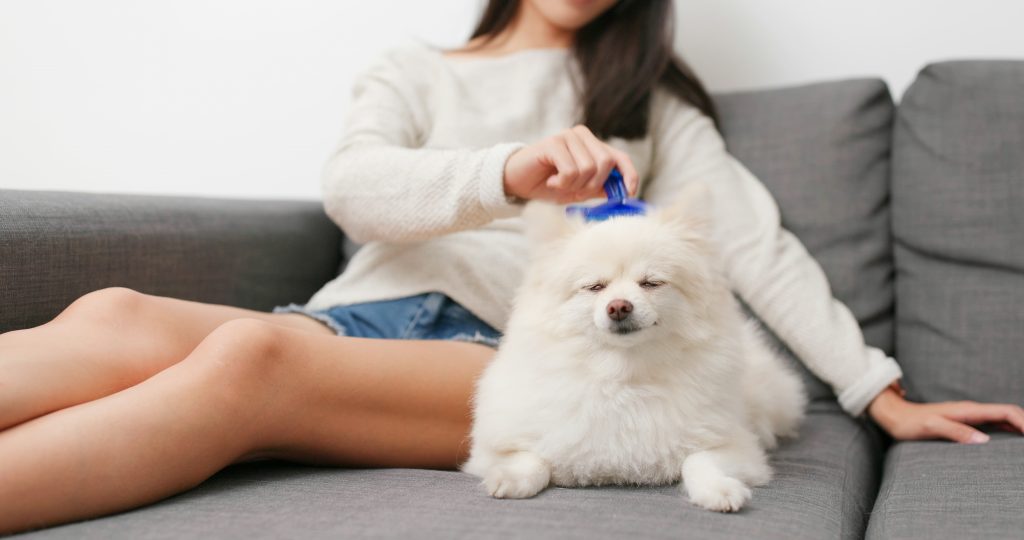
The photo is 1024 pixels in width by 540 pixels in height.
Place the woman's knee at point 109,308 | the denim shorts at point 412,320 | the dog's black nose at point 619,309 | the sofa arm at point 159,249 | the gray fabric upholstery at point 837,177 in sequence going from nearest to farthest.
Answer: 1. the dog's black nose at point 619,309
2. the woman's knee at point 109,308
3. the sofa arm at point 159,249
4. the denim shorts at point 412,320
5. the gray fabric upholstery at point 837,177

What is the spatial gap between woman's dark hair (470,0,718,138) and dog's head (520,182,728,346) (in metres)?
0.60

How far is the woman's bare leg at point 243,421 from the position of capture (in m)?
0.96

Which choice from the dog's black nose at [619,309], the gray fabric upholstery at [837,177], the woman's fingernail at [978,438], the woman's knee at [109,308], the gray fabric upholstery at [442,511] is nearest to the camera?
the gray fabric upholstery at [442,511]

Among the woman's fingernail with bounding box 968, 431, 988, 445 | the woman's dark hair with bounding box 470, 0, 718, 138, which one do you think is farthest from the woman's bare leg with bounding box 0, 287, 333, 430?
the woman's fingernail with bounding box 968, 431, 988, 445

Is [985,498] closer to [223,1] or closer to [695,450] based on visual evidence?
[695,450]

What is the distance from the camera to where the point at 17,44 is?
7.56ft

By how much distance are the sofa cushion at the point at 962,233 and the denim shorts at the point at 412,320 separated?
2.92 ft

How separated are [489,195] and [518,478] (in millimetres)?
504

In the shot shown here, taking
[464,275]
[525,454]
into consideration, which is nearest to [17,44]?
[464,275]

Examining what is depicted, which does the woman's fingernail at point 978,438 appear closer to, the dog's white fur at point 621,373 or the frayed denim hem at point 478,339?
the dog's white fur at point 621,373

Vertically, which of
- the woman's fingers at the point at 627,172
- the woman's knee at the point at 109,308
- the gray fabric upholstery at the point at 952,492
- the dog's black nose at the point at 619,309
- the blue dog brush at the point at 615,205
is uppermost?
the woman's fingers at the point at 627,172

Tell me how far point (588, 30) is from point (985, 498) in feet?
4.29

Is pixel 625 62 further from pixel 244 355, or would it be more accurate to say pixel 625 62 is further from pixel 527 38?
pixel 244 355

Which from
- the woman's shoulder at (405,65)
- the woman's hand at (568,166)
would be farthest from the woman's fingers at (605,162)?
the woman's shoulder at (405,65)
